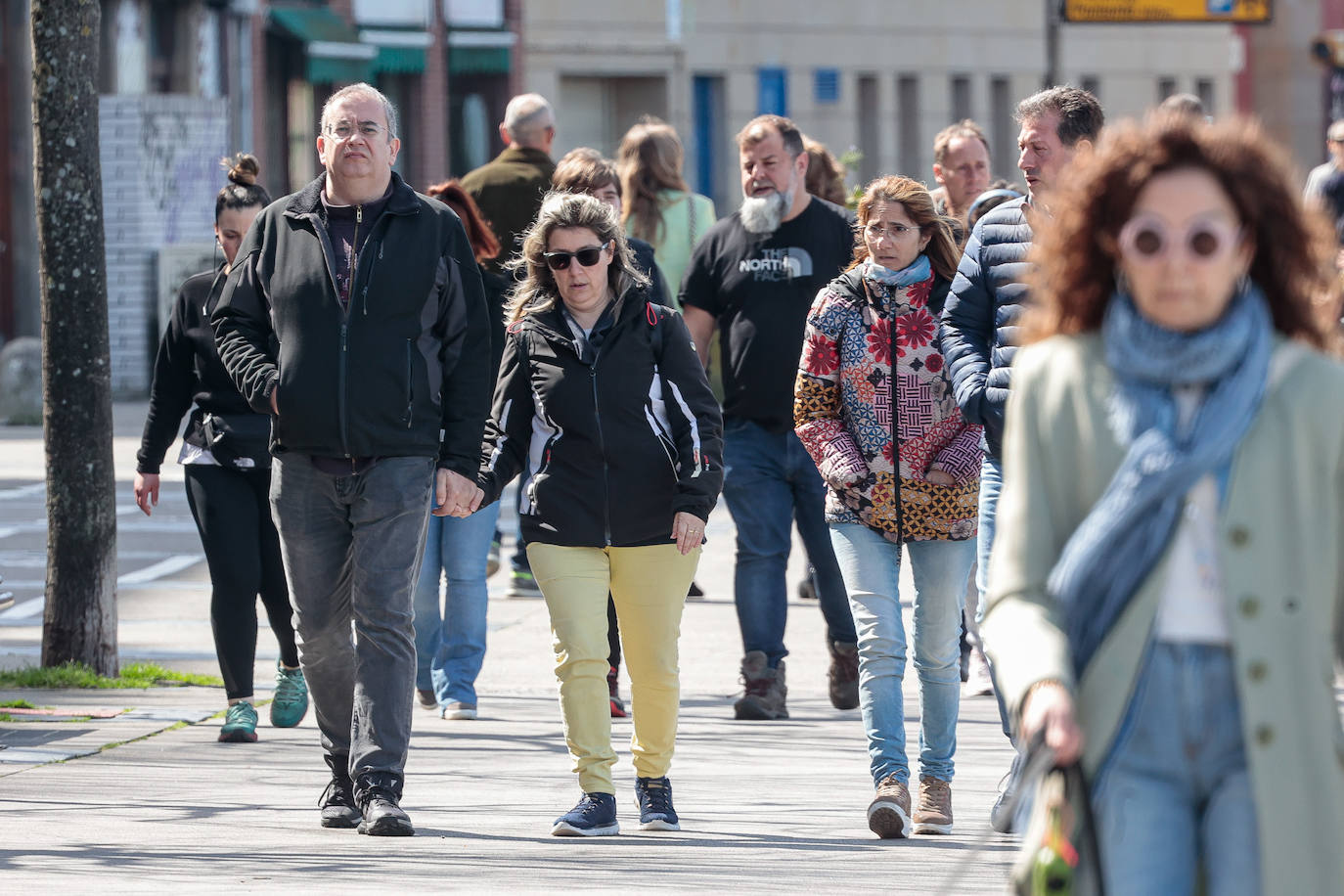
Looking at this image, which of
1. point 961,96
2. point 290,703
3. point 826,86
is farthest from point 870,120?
point 290,703

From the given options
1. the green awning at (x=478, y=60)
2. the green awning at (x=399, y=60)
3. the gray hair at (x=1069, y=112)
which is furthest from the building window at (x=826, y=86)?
the gray hair at (x=1069, y=112)

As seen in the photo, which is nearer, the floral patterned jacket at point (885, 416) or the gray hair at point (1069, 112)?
the gray hair at point (1069, 112)

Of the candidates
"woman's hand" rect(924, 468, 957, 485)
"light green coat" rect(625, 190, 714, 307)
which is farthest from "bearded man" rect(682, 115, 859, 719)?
"woman's hand" rect(924, 468, 957, 485)

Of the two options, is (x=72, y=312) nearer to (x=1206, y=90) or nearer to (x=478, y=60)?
(x=478, y=60)

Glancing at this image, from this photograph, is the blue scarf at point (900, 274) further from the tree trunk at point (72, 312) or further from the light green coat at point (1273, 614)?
the light green coat at point (1273, 614)

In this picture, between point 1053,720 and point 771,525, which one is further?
point 771,525

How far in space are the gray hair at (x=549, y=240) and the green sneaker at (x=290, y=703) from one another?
2.17 metres

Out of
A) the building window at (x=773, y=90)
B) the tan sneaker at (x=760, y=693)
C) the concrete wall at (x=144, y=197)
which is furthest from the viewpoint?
the building window at (x=773, y=90)

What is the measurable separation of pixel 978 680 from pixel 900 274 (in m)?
2.83

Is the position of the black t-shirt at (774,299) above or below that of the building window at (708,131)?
below

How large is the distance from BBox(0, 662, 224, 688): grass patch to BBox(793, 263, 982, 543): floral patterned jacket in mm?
3331

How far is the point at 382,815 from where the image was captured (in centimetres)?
650

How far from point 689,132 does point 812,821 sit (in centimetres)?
3589

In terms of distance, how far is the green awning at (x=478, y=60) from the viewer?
40250 mm
